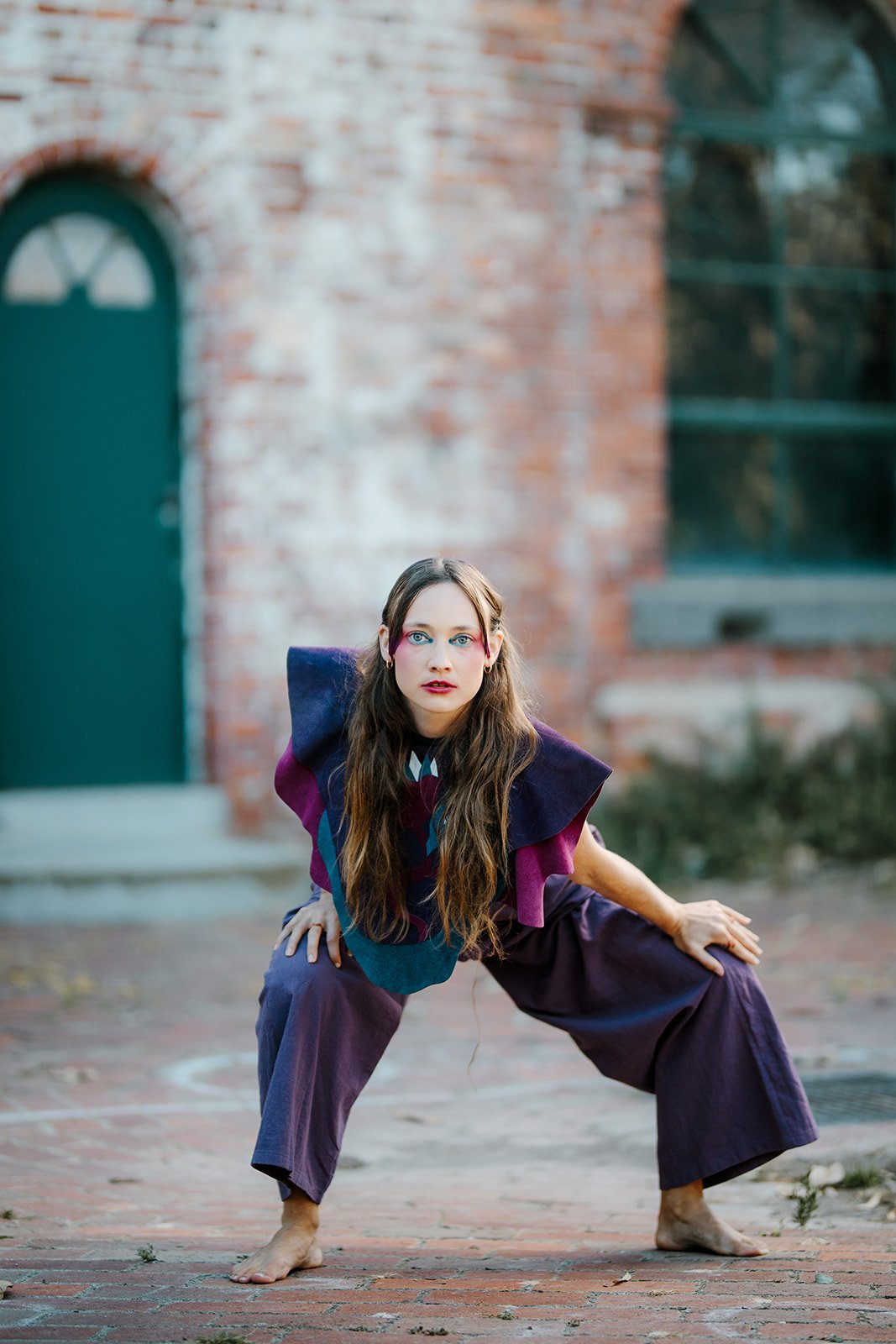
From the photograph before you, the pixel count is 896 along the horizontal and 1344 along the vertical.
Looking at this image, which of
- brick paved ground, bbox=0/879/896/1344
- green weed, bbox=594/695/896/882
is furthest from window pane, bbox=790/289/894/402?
brick paved ground, bbox=0/879/896/1344

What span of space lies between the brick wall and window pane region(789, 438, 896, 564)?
1.05 metres

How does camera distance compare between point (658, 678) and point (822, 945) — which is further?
point (658, 678)

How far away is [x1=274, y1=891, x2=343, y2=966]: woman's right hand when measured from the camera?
118 inches

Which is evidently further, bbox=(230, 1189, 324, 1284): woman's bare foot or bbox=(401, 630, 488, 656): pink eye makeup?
bbox=(401, 630, 488, 656): pink eye makeup

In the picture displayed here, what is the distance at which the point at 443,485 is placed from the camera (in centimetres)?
766

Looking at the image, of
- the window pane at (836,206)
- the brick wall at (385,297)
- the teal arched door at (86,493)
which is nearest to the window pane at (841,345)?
the window pane at (836,206)

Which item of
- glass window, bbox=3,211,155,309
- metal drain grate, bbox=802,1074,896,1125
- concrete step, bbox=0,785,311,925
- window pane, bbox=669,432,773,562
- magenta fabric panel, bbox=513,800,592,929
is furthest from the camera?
window pane, bbox=669,432,773,562

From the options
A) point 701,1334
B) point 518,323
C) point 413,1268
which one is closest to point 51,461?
point 518,323

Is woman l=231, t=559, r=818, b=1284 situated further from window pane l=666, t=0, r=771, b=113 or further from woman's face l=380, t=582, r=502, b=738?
window pane l=666, t=0, r=771, b=113

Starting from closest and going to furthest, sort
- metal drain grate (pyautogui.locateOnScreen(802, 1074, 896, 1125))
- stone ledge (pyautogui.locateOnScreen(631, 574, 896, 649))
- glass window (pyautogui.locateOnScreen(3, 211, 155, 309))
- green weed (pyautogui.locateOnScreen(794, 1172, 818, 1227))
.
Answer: green weed (pyautogui.locateOnScreen(794, 1172, 818, 1227)), metal drain grate (pyautogui.locateOnScreen(802, 1074, 896, 1125)), glass window (pyautogui.locateOnScreen(3, 211, 155, 309)), stone ledge (pyautogui.locateOnScreen(631, 574, 896, 649))

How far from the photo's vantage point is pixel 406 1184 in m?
3.76

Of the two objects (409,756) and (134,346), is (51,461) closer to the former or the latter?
(134,346)

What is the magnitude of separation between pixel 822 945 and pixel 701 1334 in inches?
154

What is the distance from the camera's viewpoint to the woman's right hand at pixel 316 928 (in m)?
3.01
